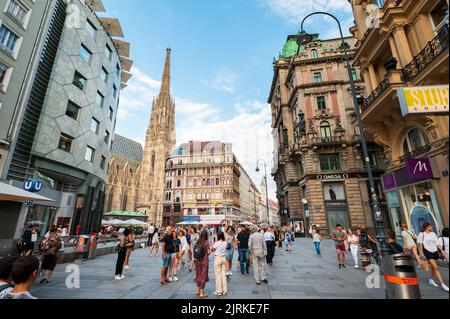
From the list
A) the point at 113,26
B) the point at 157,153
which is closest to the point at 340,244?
the point at 113,26

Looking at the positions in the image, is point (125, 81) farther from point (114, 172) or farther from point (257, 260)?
point (114, 172)

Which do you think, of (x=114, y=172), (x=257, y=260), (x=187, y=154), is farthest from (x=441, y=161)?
(x=114, y=172)

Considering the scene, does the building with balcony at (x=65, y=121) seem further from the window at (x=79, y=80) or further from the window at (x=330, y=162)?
the window at (x=330, y=162)

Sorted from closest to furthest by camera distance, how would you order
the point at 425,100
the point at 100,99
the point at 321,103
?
the point at 425,100 → the point at 100,99 → the point at 321,103

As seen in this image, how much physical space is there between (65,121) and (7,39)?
6.67 meters

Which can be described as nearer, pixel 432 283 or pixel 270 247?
pixel 432 283

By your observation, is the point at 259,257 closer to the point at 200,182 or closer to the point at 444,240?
the point at 444,240

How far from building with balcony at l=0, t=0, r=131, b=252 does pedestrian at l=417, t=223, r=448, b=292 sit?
21635 millimetres

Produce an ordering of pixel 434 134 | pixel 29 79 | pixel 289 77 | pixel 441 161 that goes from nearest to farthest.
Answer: pixel 441 161
pixel 434 134
pixel 29 79
pixel 289 77

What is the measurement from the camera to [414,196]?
2.25 m

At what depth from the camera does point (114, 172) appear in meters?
70.2

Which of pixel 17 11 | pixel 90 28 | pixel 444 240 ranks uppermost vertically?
pixel 90 28
